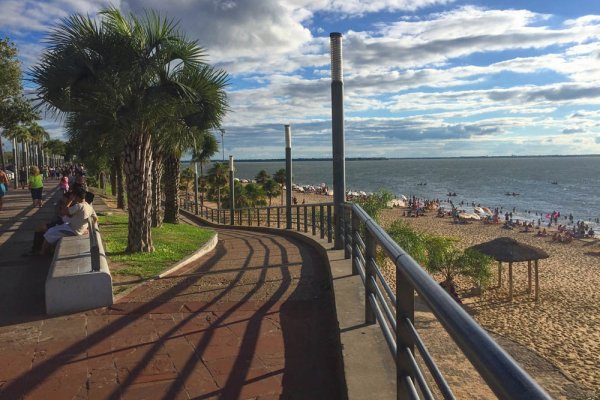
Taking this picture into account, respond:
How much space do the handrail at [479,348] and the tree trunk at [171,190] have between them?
626 inches

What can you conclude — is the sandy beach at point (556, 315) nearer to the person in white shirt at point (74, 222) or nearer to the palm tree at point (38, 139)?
the person in white shirt at point (74, 222)

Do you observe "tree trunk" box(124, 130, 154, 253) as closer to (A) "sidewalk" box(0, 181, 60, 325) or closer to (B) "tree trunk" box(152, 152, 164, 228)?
(A) "sidewalk" box(0, 181, 60, 325)

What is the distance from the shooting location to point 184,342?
370 centimetres

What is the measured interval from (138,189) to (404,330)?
259 inches

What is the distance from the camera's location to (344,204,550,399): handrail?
38.1 inches

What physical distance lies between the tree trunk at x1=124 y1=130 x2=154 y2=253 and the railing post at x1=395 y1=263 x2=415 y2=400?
6407 mm

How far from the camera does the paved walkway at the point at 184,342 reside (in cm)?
302

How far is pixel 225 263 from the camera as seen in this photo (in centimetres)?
681

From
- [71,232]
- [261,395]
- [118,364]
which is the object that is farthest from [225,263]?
[261,395]

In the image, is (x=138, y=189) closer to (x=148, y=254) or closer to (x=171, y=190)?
(x=148, y=254)

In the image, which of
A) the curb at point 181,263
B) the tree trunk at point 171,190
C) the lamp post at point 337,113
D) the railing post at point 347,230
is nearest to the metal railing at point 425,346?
the railing post at point 347,230

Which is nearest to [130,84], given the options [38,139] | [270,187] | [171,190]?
[171,190]

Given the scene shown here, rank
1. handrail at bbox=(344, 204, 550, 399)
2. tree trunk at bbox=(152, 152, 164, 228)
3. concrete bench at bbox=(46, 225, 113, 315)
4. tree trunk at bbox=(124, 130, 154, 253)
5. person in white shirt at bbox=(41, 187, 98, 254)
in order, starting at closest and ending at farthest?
handrail at bbox=(344, 204, 550, 399) < concrete bench at bbox=(46, 225, 113, 315) < person in white shirt at bbox=(41, 187, 98, 254) < tree trunk at bbox=(124, 130, 154, 253) < tree trunk at bbox=(152, 152, 164, 228)

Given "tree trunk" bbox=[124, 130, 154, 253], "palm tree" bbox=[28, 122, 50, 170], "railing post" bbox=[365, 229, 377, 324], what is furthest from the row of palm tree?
"palm tree" bbox=[28, 122, 50, 170]
